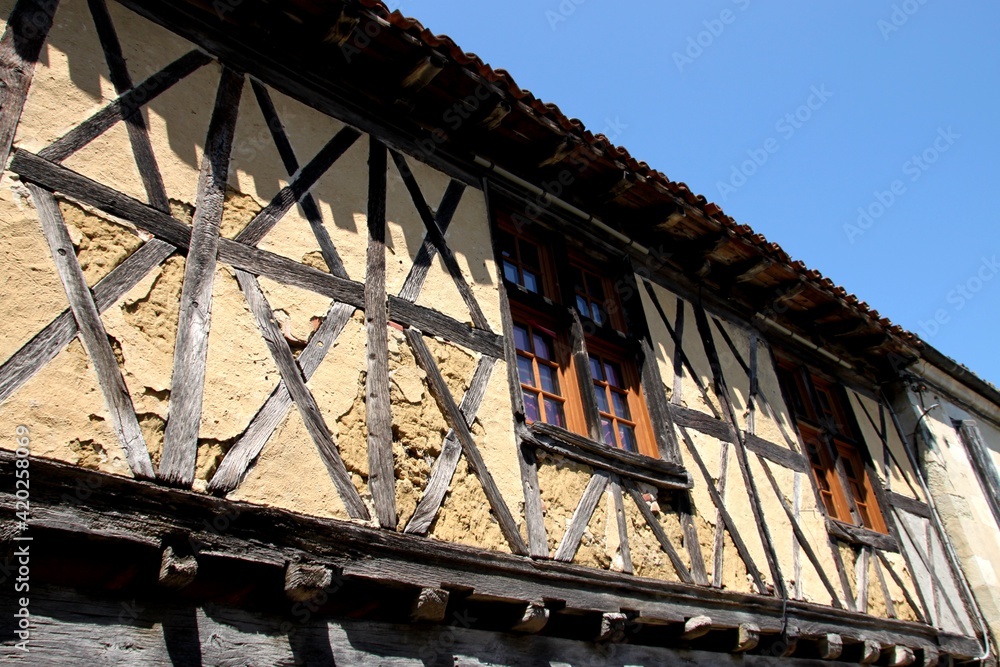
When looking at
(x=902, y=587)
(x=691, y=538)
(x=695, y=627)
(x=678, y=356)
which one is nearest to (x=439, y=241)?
(x=678, y=356)

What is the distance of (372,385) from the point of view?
13.2 feet

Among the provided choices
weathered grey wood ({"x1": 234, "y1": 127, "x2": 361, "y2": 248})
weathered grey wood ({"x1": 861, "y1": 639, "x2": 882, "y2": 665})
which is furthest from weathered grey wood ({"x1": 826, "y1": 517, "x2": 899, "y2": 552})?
weathered grey wood ({"x1": 234, "y1": 127, "x2": 361, "y2": 248})

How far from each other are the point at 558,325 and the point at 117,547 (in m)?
3.52

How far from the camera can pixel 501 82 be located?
17.8ft

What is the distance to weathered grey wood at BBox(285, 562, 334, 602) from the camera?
316 centimetres

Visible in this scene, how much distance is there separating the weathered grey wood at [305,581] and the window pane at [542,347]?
2507 mm

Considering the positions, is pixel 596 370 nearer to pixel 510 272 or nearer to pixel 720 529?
pixel 510 272

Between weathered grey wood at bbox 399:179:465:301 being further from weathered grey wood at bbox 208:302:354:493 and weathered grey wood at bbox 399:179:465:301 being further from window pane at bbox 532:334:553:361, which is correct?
window pane at bbox 532:334:553:361

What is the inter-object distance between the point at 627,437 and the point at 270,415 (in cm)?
284

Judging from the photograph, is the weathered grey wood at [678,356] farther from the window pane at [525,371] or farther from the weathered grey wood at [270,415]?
the weathered grey wood at [270,415]

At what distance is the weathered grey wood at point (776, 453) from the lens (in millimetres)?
6414

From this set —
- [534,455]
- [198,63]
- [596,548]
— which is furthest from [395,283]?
[596,548]

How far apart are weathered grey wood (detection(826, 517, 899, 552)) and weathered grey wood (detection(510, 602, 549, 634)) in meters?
3.51

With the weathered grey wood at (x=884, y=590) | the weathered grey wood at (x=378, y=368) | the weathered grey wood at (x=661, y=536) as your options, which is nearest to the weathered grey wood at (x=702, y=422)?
the weathered grey wood at (x=661, y=536)
